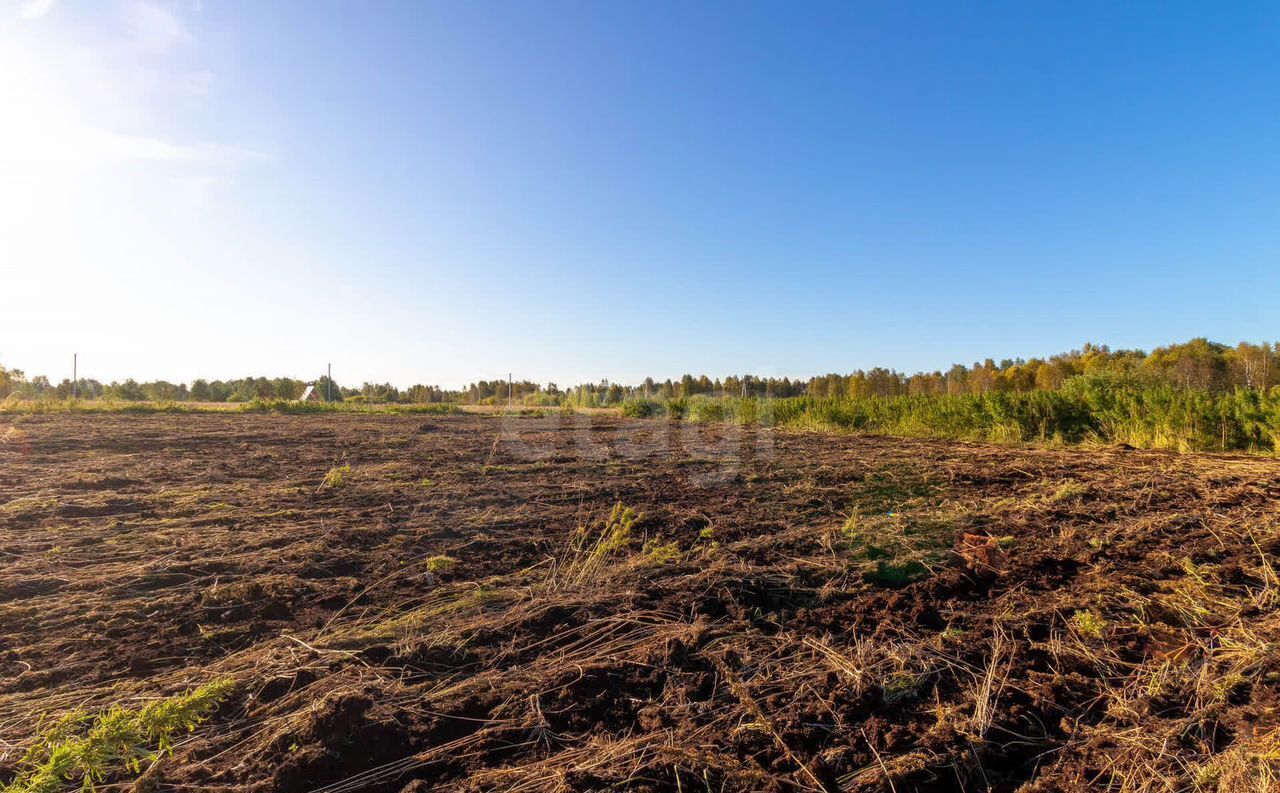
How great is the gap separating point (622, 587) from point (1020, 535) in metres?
3.00

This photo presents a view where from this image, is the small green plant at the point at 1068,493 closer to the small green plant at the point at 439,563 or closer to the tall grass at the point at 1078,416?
the small green plant at the point at 439,563

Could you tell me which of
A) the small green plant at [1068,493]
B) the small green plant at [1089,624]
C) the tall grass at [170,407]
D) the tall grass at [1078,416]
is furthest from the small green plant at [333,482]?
the tall grass at [170,407]

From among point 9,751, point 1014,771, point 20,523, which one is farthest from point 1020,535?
point 20,523

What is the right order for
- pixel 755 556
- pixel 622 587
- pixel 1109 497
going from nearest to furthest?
pixel 622 587 → pixel 755 556 → pixel 1109 497

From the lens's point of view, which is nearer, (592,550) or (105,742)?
(105,742)

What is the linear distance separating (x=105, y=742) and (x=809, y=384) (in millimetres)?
37249

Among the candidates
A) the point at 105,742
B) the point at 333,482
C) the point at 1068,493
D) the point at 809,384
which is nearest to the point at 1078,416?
the point at 1068,493

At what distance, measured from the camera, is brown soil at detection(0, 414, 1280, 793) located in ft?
5.45

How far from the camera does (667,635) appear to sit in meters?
2.48

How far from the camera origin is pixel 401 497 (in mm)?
5566

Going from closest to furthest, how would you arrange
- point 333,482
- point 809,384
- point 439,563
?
point 439,563 → point 333,482 → point 809,384

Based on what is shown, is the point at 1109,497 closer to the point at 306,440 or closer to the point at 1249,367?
the point at 306,440

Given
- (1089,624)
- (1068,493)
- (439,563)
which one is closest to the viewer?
(1089,624)

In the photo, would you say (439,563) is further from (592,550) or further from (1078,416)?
(1078,416)
